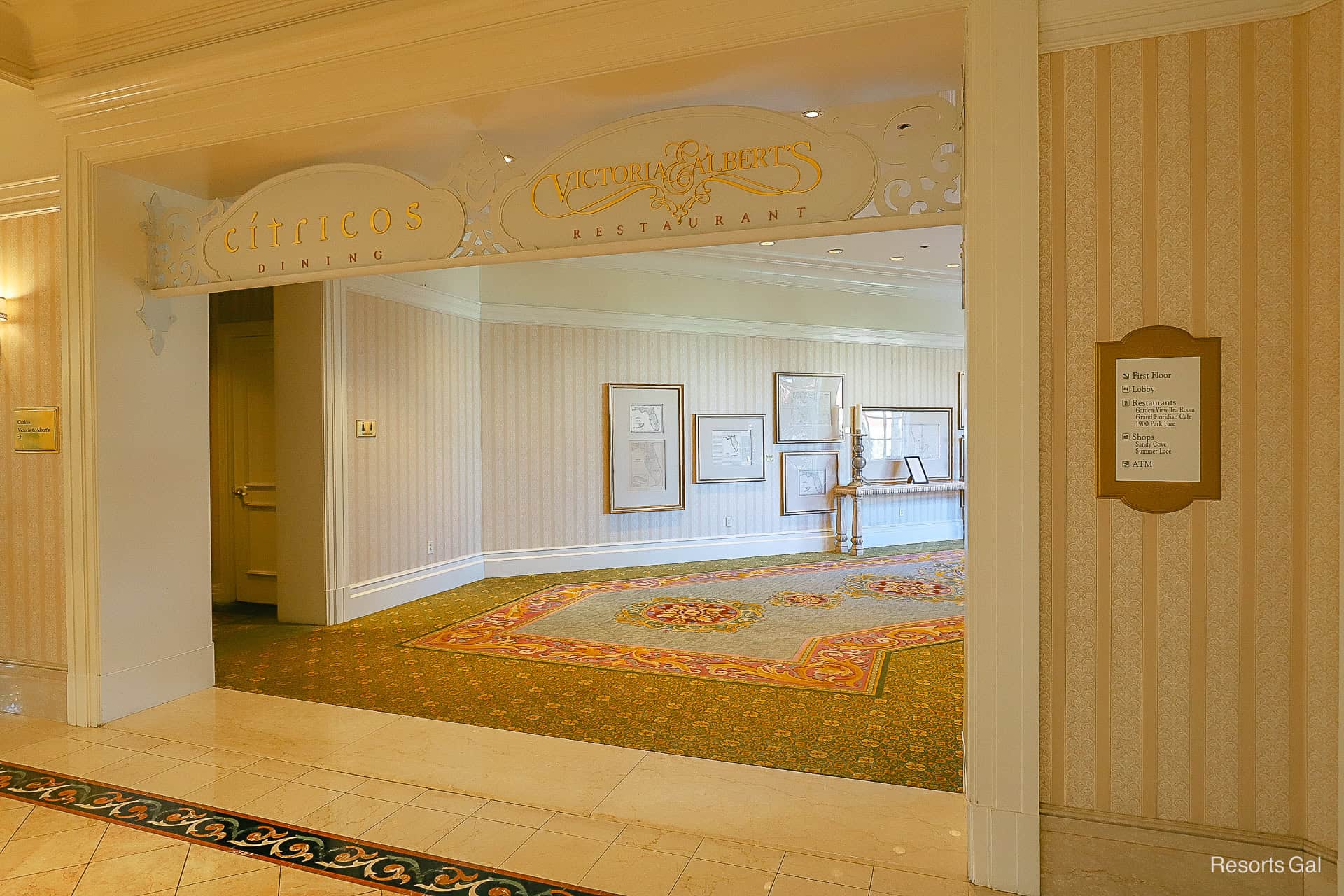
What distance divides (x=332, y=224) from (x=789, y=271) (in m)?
6.80

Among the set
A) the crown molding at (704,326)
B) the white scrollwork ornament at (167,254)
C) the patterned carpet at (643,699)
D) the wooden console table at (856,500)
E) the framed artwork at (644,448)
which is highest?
the crown molding at (704,326)

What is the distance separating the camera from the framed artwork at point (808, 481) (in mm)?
10023

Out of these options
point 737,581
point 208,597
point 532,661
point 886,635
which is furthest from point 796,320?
point 208,597

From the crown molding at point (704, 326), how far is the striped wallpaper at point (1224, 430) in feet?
17.0

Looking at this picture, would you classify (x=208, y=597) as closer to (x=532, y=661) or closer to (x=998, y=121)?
(x=532, y=661)

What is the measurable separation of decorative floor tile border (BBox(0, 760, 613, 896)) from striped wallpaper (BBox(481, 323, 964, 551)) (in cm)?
512

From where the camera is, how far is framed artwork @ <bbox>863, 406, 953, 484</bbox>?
10.5 metres

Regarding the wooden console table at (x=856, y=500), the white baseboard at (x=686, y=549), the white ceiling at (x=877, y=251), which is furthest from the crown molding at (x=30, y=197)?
the wooden console table at (x=856, y=500)

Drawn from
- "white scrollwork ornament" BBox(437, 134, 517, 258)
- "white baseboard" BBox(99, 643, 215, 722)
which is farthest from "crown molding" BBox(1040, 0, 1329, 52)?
"white baseboard" BBox(99, 643, 215, 722)

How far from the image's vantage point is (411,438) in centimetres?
743

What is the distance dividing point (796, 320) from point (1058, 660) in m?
7.75

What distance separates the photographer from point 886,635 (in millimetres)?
A: 6004

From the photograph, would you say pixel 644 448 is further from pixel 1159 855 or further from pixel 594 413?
pixel 1159 855

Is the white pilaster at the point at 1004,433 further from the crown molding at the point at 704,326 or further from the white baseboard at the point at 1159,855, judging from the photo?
the crown molding at the point at 704,326
